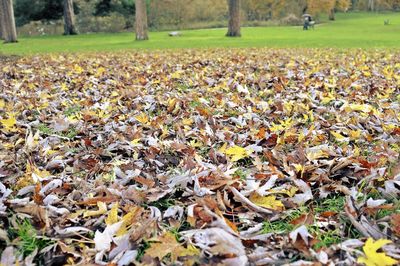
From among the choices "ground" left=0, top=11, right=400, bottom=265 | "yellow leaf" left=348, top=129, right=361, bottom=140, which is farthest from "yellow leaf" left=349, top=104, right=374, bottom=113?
"yellow leaf" left=348, top=129, right=361, bottom=140

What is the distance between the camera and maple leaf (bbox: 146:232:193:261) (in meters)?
2.04

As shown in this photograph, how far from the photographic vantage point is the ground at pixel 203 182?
2123mm

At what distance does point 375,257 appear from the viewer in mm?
1880

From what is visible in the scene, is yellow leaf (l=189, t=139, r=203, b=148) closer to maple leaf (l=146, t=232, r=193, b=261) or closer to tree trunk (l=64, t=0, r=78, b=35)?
maple leaf (l=146, t=232, r=193, b=261)

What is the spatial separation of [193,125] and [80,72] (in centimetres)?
591

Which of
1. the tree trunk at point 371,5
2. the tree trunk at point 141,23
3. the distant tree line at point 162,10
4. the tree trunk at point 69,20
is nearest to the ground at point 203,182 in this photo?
the tree trunk at point 141,23

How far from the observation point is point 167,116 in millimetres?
5223

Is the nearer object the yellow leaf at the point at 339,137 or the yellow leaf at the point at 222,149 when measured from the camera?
the yellow leaf at the point at 222,149

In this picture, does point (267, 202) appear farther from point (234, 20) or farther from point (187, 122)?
point (234, 20)

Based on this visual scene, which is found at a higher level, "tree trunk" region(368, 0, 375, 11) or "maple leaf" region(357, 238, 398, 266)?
"tree trunk" region(368, 0, 375, 11)

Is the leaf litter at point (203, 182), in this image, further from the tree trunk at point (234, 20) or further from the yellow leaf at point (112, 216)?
the tree trunk at point (234, 20)

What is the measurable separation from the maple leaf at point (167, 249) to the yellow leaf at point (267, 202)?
2.15ft

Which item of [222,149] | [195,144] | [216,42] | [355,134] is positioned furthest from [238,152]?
[216,42]

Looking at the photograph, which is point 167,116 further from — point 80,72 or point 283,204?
point 80,72
